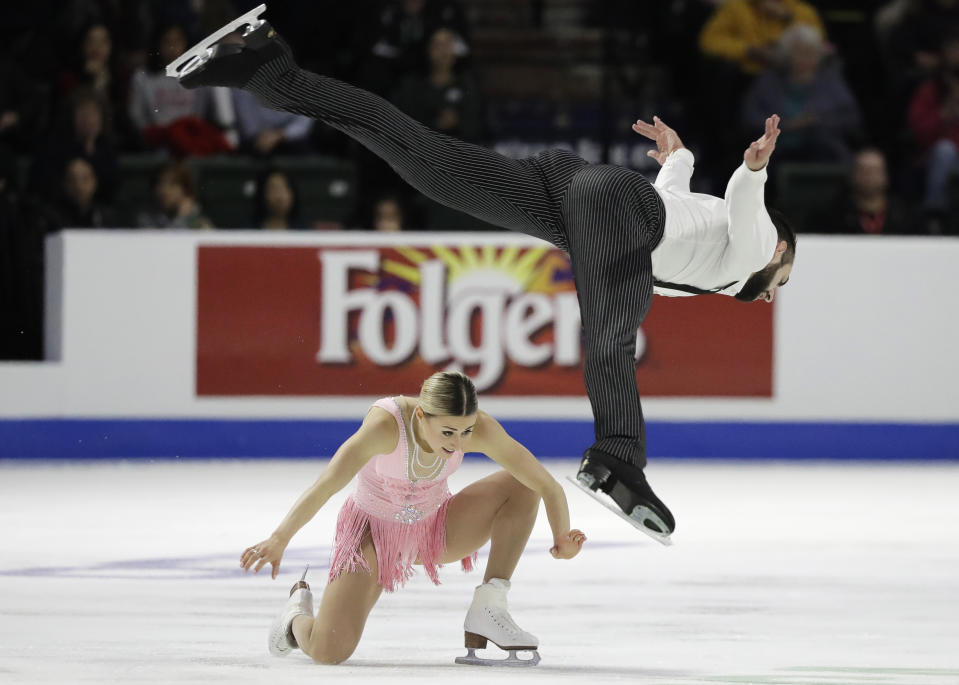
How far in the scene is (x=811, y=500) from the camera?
7.94 meters


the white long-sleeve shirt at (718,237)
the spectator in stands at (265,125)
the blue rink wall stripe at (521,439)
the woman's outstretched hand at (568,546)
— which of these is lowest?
the blue rink wall stripe at (521,439)

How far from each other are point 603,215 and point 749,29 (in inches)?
272

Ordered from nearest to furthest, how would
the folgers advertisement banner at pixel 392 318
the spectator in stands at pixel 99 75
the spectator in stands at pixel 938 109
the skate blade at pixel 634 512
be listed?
the skate blade at pixel 634 512, the folgers advertisement banner at pixel 392 318, the spectator in stands at pixel 99 75, the spectator in stands at pixel 938 109

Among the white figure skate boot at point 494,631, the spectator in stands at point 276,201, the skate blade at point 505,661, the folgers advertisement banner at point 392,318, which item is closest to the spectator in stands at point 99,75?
the spectator in stands at point 276,201

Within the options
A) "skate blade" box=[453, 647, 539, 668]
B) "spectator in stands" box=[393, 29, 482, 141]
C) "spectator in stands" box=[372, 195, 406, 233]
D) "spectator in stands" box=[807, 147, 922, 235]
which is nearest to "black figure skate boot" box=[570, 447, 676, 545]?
"skate blade" box=[453, 647, 539, 668]

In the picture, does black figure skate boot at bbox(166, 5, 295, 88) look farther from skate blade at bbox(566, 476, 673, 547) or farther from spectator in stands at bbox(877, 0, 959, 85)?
spectator in stands at bbox(877, 0, 959, 85)

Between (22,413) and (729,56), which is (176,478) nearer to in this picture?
(22,413)

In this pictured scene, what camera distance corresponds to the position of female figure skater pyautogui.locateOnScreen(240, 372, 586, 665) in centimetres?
465

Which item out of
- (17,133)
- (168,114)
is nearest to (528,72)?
(168,114)

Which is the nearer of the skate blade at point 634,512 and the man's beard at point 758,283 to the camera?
the skate blade at point 634,512

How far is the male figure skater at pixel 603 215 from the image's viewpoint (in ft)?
14.3

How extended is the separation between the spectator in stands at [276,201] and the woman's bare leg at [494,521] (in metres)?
4.83

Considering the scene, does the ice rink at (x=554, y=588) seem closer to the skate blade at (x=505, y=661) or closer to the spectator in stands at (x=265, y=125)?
the skate blade at (x=505, y=661)

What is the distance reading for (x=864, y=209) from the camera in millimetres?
9719
